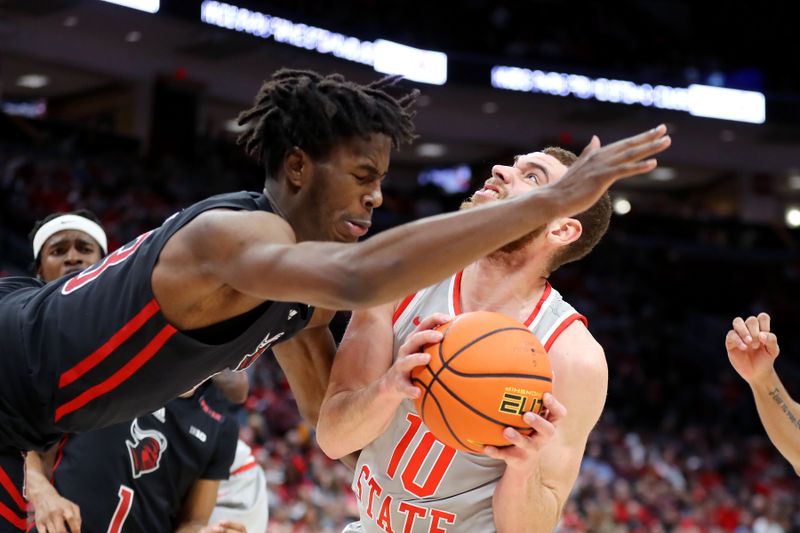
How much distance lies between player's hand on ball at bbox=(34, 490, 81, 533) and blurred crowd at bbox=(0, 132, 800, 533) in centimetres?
378

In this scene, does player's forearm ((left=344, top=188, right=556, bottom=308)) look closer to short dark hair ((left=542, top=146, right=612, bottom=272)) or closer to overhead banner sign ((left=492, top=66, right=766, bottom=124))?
short dark hair ((left=542, top=146, right=612, bottom=272))

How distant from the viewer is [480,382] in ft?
9.00

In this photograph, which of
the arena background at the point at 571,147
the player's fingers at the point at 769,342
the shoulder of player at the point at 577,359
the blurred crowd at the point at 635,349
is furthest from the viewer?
the arena background at the point at 571,147

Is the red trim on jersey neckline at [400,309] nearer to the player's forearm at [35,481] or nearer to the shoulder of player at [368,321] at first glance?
the shoulder of player at [368,321]

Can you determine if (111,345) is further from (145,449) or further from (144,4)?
(144,4)

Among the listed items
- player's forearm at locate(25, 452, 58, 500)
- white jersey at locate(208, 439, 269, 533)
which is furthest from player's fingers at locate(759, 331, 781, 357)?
player's forearm at locate(25, 452, 58, 500)

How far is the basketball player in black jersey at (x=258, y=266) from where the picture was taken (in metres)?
2.35

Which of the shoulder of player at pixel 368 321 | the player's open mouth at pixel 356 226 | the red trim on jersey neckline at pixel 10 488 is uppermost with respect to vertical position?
the player's open mouth at pixel 356 226

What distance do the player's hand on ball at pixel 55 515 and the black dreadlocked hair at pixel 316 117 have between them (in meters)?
1.45

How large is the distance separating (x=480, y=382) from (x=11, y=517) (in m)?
1.92

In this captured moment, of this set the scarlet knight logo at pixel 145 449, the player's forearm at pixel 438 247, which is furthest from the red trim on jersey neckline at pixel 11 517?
the player's forearm at pixel 438 247

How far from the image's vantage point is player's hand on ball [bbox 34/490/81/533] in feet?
11.3

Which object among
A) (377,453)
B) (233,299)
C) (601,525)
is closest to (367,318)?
(377,453)

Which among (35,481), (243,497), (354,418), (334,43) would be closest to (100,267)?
(354,418)
